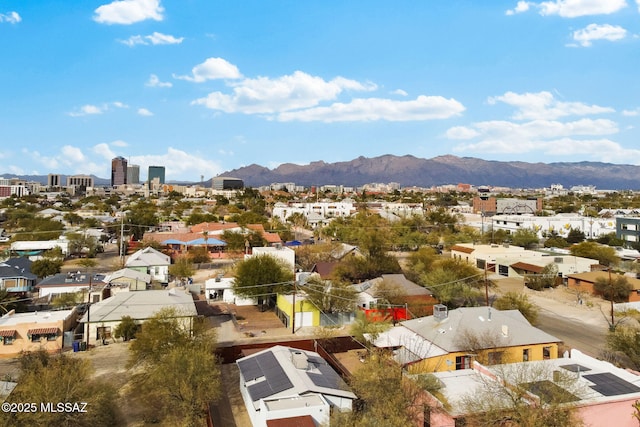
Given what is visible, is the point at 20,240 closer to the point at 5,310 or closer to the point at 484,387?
the point at 5,310

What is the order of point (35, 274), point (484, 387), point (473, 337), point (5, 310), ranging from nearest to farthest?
point (484, 387), point (473, 337), point (5, 310), point (35, 274)

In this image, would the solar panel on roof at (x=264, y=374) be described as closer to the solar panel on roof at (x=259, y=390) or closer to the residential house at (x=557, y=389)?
the solar panel on roof at (x=259, y=390)

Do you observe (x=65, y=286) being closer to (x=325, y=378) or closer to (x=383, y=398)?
(x=325, y=378)

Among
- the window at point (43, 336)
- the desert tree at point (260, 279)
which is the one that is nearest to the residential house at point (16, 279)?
the window at point (43, 336)

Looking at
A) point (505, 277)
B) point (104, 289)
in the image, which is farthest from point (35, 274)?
point (505, 277)

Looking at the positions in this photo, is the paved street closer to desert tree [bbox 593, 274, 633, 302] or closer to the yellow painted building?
desert tree [bbox 593, 274, 633, 302]

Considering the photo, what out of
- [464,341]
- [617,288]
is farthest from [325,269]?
[617,288]
